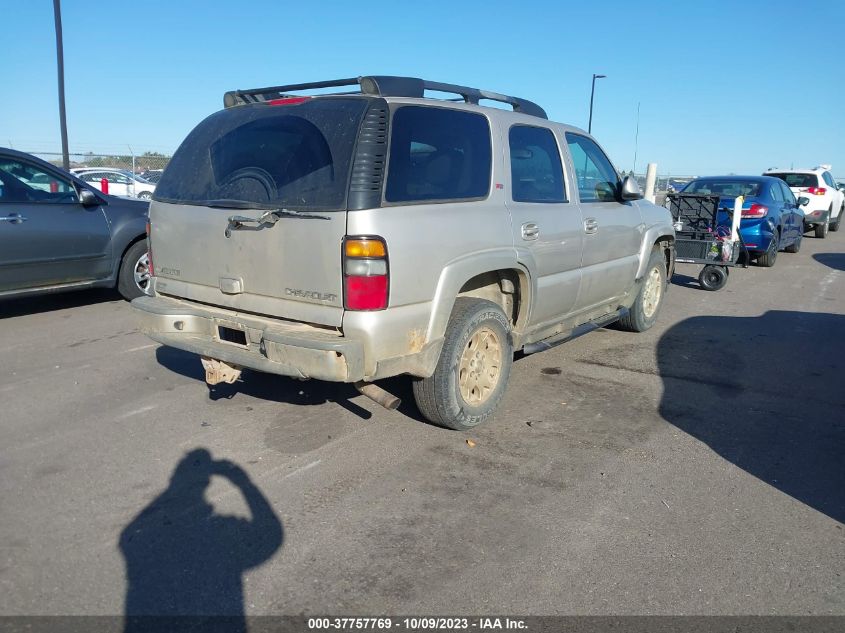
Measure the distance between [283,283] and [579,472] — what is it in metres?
1.98

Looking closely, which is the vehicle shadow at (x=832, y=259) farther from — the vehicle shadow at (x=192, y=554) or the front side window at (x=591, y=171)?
the vehicle shadow at (x=192, y=554)

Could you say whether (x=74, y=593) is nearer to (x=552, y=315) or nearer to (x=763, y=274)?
(x=552, y=315)

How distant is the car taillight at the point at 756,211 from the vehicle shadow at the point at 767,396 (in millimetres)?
4198

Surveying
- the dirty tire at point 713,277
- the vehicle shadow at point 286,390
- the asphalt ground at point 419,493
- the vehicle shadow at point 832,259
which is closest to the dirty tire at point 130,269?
the asphalt ground at point 419,493

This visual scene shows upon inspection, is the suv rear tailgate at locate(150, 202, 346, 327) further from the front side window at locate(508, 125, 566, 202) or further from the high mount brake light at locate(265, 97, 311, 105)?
the front side window at locate(508, 125, 566, 202)

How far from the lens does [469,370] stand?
4348 millimetres

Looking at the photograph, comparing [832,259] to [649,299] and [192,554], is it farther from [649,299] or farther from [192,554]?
[192,554]

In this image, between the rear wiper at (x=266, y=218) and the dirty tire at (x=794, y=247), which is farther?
the dirty tire at (x=794, y=247)

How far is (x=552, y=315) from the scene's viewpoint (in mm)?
5125

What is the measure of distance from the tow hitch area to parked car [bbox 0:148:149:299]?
3788mm

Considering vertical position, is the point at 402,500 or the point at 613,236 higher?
the point at 613,236

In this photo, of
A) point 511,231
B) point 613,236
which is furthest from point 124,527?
point 613,236

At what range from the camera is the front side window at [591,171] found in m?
5.48

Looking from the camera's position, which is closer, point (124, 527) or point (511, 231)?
point (124, 527)
